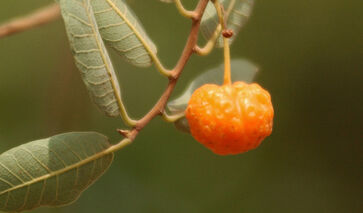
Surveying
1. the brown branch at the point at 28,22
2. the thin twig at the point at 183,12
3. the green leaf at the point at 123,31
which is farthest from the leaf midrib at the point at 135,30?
the brown branch at the point at 28,22

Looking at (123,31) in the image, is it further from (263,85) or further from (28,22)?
(263,85)

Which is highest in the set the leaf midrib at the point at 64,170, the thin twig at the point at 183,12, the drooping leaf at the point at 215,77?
the thin twig at the point at 183,12

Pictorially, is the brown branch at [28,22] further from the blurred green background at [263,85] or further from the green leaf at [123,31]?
the blurred green background at [263,85]

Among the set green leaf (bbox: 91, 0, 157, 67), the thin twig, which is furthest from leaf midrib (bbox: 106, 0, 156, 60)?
the thin twig

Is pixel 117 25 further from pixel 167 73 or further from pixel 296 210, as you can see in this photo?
pixel 296 210

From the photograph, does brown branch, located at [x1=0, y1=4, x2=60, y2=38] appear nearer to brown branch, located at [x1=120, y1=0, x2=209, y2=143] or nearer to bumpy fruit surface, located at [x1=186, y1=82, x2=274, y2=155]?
brown branch, located at [x1=120, y1=0, x2=209, y2=143]

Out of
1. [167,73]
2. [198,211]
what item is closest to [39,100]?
[198,211]
